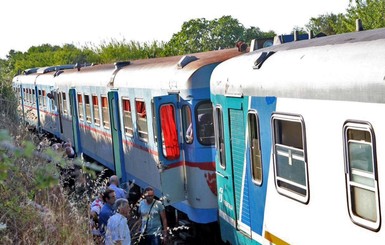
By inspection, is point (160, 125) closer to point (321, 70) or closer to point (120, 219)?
point (120, 219)

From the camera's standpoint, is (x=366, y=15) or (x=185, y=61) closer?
(x=185, y=61)

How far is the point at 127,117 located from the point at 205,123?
4027 mm

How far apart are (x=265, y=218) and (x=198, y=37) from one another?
51325mm

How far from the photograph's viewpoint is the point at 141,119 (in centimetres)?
1287

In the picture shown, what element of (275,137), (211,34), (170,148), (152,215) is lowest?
(152,215)

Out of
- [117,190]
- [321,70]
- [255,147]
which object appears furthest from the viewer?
[117,190]

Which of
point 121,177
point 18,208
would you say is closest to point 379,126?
point 18,208

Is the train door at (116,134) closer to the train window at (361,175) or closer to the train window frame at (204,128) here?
the train window frame at (204,128)

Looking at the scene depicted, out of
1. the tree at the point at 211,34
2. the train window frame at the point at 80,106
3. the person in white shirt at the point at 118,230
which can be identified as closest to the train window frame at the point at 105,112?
the train window frame at the point at 80,106

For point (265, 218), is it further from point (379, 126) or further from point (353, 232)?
point (379, 126)

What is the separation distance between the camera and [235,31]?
61062 mm

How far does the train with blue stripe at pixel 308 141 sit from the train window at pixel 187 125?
6.77 feet

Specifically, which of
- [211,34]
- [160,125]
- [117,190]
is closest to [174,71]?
[160,125]

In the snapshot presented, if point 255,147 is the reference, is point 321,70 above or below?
above
